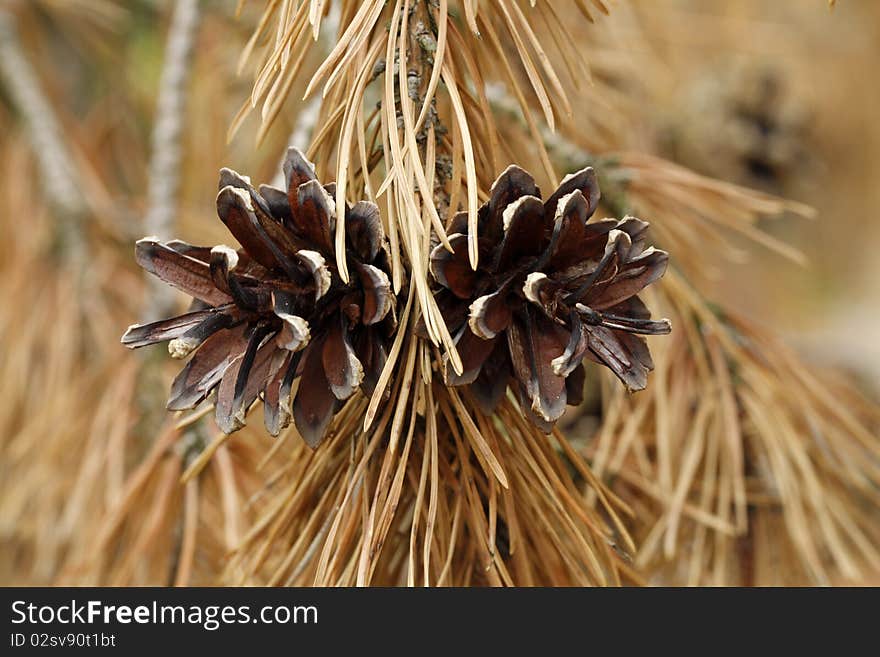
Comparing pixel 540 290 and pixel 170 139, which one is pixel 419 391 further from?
pixel 170 139

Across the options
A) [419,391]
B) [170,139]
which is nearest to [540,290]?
[419,391]

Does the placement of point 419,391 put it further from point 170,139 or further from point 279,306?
point 170,139

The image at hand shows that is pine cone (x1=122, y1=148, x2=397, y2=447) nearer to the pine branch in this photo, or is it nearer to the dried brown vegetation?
the dried brown vegetation

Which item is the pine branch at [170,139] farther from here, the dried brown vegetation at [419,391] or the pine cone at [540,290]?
the pine cone at [540,290]

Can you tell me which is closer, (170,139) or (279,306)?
(279,306)

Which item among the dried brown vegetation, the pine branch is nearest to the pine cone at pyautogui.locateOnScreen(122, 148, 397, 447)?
the dried brown vegetation

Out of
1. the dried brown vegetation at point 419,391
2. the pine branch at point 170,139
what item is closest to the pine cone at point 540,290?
the dried brown vegetation at point 419,391

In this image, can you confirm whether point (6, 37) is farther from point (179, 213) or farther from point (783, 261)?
point (783, 261)
